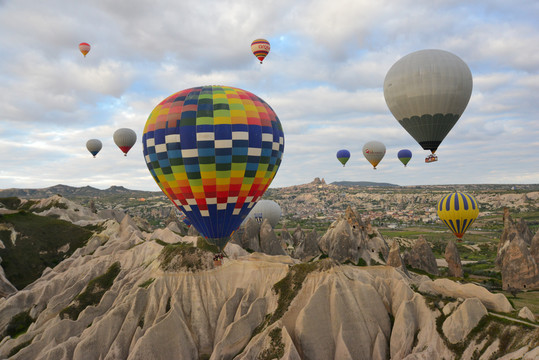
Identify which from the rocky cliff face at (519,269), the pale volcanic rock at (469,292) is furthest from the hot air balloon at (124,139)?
the rocky cliff face at (519,269)

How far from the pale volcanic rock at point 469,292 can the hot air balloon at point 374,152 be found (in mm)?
57005

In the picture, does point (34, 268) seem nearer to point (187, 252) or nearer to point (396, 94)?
point (187, 252)

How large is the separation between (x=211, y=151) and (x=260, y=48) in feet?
100

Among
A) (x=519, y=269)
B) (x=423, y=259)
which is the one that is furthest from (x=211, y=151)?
(x=519, y=269)

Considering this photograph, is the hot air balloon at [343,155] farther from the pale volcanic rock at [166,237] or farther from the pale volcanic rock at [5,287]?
the pale volcanic rock at [5,287]

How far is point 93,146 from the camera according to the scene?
11312 cm

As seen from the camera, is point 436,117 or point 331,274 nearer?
point 331,274

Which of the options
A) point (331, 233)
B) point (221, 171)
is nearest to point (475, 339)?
point (221, 171)

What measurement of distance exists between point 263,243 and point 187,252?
37029 millimetres

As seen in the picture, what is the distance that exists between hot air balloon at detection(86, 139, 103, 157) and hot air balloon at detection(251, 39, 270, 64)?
7262cm

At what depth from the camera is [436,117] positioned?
1842 inches

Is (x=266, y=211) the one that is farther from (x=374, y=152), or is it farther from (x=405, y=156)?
(x=405, y=156)

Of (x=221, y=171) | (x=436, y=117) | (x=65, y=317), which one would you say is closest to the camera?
(x=221, y=171)

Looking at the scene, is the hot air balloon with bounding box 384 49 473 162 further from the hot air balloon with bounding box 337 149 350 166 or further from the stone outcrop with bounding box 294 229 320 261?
the hot air balloon with bounding box 337 149 350 166
